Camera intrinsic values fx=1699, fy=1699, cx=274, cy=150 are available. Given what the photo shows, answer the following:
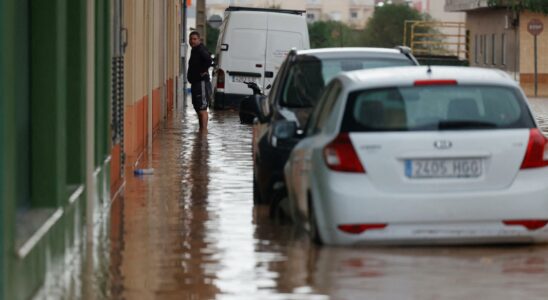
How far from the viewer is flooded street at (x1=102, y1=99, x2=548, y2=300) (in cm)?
973

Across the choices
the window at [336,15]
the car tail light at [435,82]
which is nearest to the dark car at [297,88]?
the car tail light at [435,82]

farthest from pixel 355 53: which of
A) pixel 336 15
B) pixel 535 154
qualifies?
pixel 336 15

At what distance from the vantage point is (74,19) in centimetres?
1350

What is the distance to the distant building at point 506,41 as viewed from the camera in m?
73.3

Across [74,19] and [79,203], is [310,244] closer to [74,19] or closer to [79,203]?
[79,203]

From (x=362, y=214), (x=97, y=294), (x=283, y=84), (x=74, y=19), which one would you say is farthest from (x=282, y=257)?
(x=283, y=84)

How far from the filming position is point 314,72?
1573cm

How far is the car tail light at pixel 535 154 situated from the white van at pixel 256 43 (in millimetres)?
23649

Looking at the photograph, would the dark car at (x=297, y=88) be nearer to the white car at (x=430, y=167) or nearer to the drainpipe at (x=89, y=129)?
the drainpipe at (x=89, y=129)

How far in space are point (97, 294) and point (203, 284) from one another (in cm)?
77

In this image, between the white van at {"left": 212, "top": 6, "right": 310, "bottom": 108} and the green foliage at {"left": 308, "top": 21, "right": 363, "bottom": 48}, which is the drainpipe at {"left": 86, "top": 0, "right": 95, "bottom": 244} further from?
the green foliage at {"left": 308, "top": 21, "right": 363, "bottom": 48}

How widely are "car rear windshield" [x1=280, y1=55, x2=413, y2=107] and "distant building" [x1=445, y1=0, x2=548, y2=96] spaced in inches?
1801

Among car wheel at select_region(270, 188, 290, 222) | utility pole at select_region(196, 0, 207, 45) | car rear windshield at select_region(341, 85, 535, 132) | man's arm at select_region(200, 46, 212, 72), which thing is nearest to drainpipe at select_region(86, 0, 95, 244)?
car wheel at select_region(270, 188, 290, 222)

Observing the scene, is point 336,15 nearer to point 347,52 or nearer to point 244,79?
point 244,79
